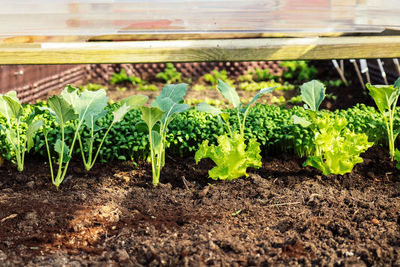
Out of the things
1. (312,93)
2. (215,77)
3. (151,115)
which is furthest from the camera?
(215,77)

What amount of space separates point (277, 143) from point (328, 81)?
3.54m

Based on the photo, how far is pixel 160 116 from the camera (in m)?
2.72

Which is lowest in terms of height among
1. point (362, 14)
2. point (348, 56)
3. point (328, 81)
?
point (328, 81)

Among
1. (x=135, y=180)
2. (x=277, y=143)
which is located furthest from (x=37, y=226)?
(x=277, y=143)

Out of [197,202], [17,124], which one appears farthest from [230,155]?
[17,124]

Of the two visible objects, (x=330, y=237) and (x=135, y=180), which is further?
(x=135, y=180)

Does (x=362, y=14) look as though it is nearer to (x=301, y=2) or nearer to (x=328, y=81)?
(x=301, y=2)

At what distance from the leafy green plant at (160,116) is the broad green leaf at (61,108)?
1.40 feet

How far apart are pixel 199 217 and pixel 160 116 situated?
2.18ft

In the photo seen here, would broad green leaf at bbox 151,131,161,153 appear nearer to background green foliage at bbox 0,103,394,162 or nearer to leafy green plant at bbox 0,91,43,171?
background green foliage at bbox 0,103,394,162

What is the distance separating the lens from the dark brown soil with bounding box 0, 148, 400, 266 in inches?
79.3

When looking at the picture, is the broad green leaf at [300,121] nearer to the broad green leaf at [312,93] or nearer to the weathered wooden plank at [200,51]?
the broad green leaf at [312,93]

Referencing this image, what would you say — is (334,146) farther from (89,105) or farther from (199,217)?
(89,105)

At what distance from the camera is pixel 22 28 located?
10.5 ft
